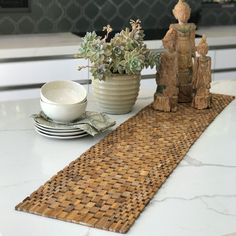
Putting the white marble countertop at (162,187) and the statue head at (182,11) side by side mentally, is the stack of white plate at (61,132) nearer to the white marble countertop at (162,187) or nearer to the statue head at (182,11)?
the white marble countertop at (162,187)

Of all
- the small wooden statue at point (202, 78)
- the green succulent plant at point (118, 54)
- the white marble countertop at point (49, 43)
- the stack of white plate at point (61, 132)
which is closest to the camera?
the stack of white plate at point (61, 132)

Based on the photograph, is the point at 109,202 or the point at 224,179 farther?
the point at 224,179

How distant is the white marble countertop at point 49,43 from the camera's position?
3260 millimetres

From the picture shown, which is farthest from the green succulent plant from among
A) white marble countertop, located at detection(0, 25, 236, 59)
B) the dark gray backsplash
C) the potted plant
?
the dark gray backsplash

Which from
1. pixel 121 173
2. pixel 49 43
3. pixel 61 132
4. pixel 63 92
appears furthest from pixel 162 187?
pixel 49 43

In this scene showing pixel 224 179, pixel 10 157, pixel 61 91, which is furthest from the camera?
pixel 61 91

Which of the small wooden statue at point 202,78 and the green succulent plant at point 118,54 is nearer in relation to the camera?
the green succulent plant at point 118,54

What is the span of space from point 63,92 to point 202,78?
56 cm

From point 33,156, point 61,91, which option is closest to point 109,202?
point 33,156

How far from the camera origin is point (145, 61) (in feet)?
6.15

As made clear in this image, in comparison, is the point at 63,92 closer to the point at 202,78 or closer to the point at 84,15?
the point at 202,78

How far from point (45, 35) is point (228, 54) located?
1446mm

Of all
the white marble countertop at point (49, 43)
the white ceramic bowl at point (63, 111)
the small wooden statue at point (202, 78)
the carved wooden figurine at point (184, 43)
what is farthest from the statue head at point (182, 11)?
the white marble countertop at point (49, 43)

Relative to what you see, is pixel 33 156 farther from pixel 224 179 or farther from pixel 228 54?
pixel 228 54
